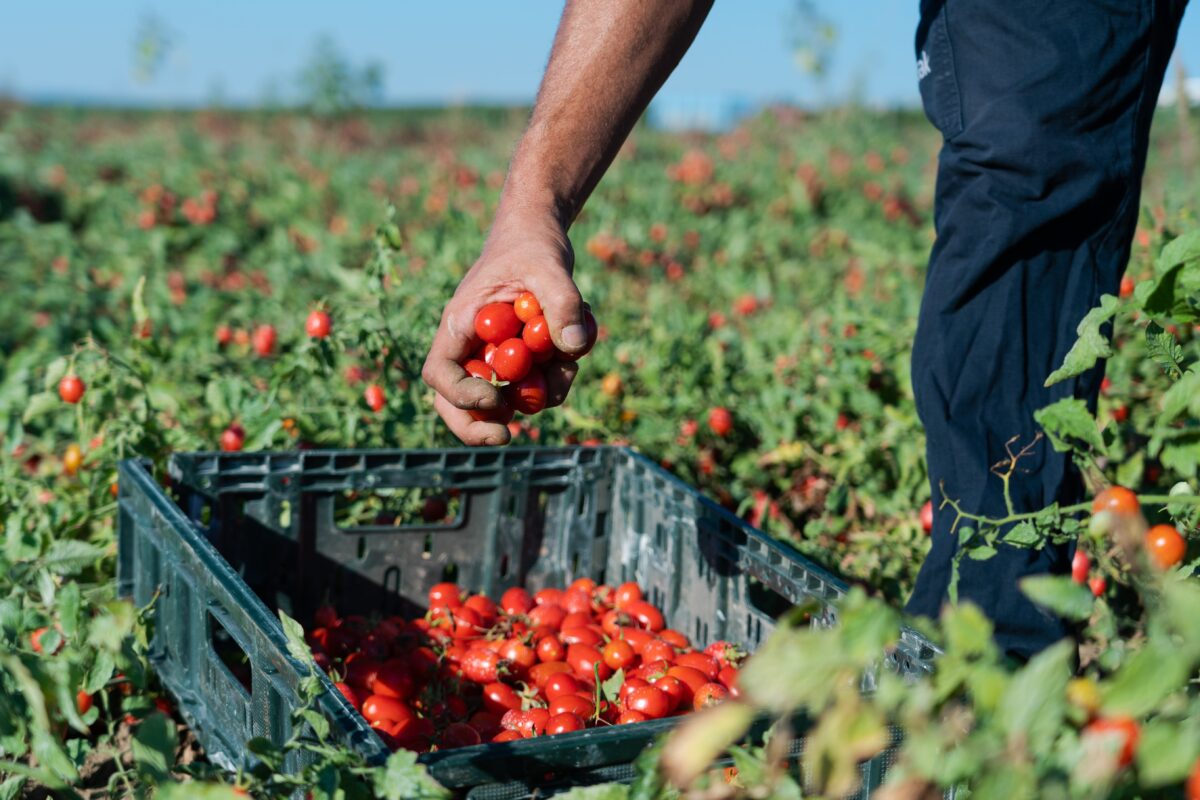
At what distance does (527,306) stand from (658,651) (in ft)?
2.48

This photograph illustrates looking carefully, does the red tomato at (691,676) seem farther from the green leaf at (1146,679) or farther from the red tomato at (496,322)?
the green leaf at (1146,679)

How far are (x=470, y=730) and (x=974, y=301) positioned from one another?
108cm

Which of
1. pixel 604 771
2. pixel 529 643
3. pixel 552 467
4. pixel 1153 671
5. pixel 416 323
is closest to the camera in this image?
pixel 1153 671

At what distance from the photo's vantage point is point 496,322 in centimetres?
170

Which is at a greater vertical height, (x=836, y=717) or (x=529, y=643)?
(x=836, y=717)

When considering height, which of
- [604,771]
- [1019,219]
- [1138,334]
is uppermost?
[1019,219]

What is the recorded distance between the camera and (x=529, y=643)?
2.28 metres

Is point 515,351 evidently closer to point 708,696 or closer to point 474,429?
point 474,429

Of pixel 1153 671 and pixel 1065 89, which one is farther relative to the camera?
pixel 1065 89

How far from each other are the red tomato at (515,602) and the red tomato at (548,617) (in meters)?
0.03

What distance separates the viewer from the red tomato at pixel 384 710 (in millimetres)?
1870

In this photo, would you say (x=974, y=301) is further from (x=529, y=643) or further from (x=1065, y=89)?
(x=529, y=643)

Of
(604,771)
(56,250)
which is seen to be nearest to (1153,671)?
(604,771)

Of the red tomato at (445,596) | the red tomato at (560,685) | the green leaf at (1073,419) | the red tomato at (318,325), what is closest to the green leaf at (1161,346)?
the green leaf at (1073,419)
